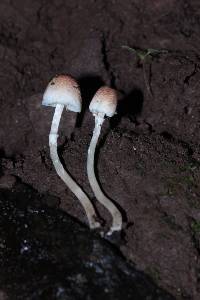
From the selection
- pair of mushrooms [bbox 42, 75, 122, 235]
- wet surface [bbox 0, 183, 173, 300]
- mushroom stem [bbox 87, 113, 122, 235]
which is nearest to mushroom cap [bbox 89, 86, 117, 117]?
pair of mushrooms [bbox 42, 75, 122, 235]

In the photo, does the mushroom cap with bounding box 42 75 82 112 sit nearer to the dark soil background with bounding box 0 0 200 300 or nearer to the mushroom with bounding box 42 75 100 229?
the mushroom with bounding box 42 75 100 229

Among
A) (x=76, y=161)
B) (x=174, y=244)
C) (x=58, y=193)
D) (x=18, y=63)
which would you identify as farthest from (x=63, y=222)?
(x=18, y=63)

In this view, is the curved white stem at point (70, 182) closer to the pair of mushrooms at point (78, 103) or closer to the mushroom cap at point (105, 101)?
the pair of mushrooms at point (78, 103)

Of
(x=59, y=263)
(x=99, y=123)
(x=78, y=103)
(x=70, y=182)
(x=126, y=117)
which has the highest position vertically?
(x=78, y=103)

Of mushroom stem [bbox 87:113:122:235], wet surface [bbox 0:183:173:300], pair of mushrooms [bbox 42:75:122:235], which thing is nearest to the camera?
wet surface [bbox 0:183:173:300]

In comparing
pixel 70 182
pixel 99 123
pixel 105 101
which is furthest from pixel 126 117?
pixel 70 182

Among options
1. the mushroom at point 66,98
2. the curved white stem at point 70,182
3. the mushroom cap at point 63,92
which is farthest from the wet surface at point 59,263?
the mushroom cap at point 63,92

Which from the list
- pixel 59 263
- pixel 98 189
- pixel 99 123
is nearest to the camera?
pixel 59 263

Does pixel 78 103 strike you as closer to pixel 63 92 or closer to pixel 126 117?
pixel 63 92
